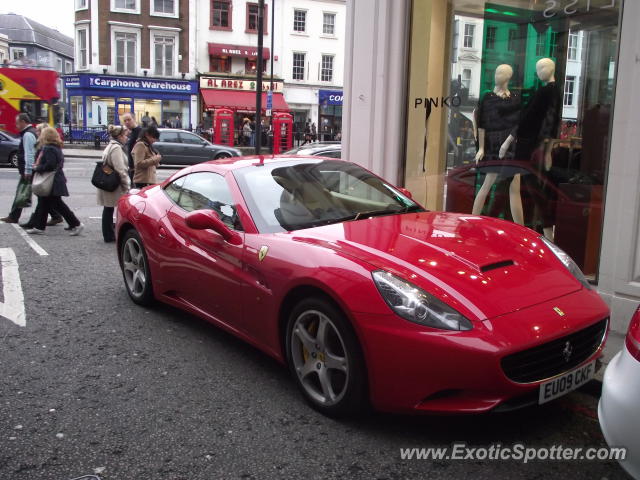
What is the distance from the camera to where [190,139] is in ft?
81.1

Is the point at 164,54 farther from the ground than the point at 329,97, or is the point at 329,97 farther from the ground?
the point at 164,54

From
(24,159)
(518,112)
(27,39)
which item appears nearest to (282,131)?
(24,159)

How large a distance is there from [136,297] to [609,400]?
14.0 feet

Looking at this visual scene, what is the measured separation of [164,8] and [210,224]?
1523 inches

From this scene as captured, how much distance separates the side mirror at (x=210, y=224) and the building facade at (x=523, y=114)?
170 cm

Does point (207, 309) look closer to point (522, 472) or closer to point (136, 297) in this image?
point (136, 297)

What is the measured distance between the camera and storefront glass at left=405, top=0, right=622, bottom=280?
6.13 meters

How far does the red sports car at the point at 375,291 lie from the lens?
9.57 ft

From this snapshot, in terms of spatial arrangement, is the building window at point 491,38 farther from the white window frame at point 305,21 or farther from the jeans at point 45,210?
the white window frame at point 305,21

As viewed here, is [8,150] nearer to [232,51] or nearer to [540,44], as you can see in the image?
[540,44]

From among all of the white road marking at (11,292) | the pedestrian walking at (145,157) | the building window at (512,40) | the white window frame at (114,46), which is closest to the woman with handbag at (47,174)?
the pedestrian walking at (145,157)

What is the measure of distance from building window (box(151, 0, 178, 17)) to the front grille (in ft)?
131

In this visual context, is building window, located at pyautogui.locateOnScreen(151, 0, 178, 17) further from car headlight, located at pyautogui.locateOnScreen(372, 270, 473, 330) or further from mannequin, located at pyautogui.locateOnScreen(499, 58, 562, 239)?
car headlight, located at pyautogui.locateOnScreen(372, 270, 473, 330)

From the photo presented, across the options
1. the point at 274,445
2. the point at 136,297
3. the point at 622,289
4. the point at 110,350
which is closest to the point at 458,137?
the point at 622,289
